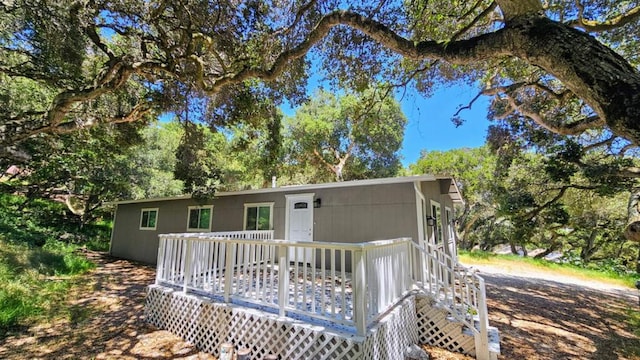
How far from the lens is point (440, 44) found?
307 cm

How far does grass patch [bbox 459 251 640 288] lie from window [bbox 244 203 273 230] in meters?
10.5

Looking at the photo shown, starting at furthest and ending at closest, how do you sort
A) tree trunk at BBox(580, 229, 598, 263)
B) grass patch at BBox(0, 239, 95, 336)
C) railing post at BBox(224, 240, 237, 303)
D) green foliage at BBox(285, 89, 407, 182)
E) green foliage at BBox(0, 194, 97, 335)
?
1. tree trunk at BBox(580, 229, 598, 263)
2. green foliage at BBox(285, 89, 407, 182)
3. green foliage at BBox(0, 194, 97, 335)
4. grass patch at BBox(0, 239, 95, 336)
5. railing post at BBox(224, 240, 237, 303)

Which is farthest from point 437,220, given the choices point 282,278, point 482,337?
point 282,278

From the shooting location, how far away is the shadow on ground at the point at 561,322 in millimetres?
4223

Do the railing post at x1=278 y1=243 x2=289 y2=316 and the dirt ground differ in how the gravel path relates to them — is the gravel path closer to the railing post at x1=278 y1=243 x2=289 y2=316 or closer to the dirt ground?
the dirt ground

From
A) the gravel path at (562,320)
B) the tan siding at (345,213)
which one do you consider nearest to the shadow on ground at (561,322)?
the gravel path at (562,320)

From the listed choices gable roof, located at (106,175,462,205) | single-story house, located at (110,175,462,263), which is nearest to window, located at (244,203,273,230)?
single-story house, located at (110,175,462,263)

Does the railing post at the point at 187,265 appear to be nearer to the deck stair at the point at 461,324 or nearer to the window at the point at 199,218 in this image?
the deck stair at the point at 461,324

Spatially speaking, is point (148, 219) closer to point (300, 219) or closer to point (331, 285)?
point (300, 219)

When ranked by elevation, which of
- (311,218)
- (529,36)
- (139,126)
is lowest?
(311,218)

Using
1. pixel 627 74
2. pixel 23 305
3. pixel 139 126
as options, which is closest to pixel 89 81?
pixel 139 126

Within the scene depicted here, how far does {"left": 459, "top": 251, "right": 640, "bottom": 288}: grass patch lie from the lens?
427 inches

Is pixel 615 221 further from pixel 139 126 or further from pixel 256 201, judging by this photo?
pixel 139 126

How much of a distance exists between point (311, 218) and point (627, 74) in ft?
21.9
